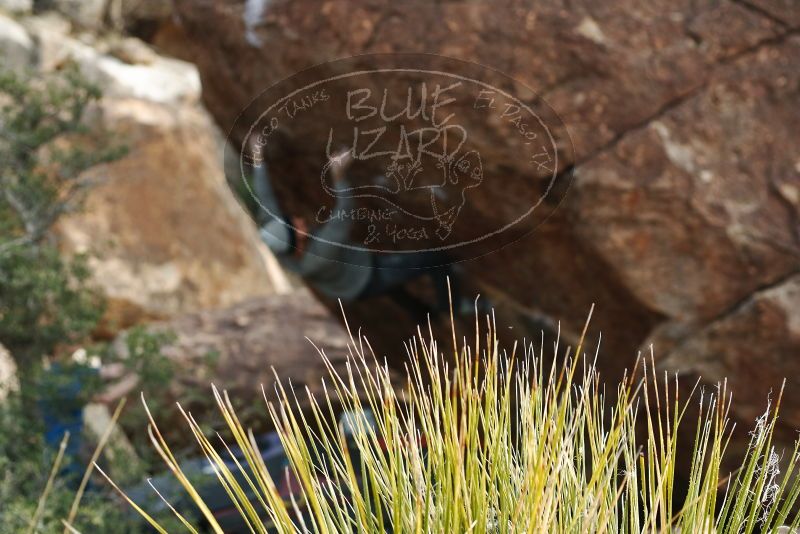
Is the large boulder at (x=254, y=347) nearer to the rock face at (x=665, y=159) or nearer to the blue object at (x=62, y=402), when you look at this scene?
the blue object at (x=62, y=402)

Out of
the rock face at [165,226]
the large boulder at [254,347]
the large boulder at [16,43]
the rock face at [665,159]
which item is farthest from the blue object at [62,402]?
the large boulder at [16,43]

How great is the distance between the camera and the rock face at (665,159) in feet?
7.79

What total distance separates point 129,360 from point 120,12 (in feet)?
27.1

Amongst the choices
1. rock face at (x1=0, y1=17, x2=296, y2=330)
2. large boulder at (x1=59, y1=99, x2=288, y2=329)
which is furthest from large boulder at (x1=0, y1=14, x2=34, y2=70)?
large boulder at (x1=59, y1=99, x2=288, y2=329)

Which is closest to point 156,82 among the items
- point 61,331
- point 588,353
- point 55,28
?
point 55,28

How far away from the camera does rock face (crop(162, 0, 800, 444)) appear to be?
2.38m

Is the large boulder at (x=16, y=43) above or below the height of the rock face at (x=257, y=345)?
above

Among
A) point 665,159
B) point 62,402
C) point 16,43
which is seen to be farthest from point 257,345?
point 16,43

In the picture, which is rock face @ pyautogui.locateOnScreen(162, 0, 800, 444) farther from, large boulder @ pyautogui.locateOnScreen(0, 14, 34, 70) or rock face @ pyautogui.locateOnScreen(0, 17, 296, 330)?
large boulder @ pyautogui.locateOnScreen(0, 14, 34, 70)

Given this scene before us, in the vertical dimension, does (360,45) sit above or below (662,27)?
below

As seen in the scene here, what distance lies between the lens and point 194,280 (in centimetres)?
700

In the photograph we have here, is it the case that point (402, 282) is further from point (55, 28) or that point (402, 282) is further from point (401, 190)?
point (55, 28)

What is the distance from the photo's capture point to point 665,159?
2.42m

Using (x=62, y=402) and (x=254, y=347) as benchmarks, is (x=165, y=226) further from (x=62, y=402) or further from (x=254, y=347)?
(x=62, y=402)
